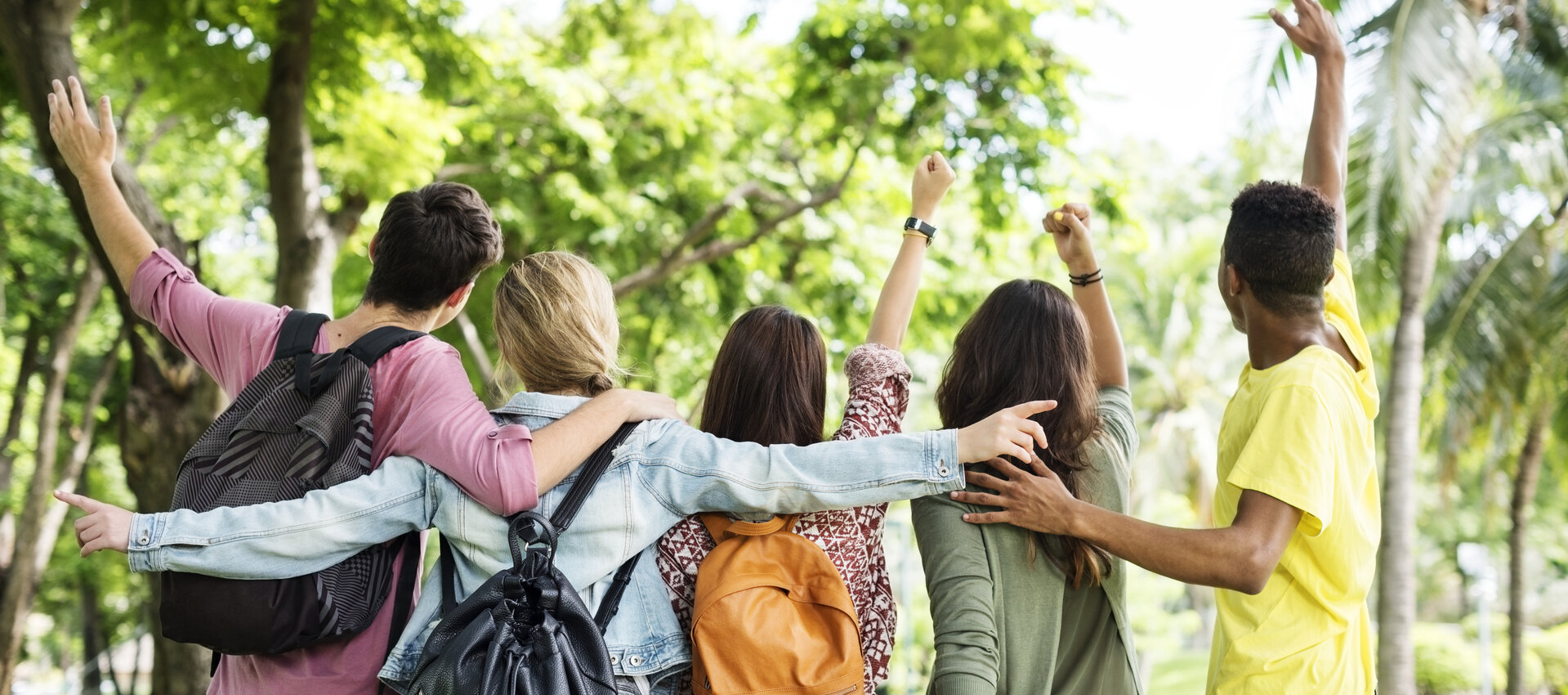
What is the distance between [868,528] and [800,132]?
822 centimetres

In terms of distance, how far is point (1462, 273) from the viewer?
1314 centimetres

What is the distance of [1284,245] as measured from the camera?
7.80ft

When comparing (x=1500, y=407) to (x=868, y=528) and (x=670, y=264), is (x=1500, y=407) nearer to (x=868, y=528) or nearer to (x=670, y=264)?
(x=670, y=264)

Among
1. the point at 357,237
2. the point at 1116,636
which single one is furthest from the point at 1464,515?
the point at 1116,636

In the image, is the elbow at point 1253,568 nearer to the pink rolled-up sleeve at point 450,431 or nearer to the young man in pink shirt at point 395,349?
the young man in pink shirt at point 395,349

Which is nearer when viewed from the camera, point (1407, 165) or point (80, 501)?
point (80, 501)

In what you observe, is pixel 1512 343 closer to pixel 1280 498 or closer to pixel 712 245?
pixel 712 245

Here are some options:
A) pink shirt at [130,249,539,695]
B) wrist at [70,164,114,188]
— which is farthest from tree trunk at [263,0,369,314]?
pink shirt at [130,249,539,695]

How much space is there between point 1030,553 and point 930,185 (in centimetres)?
109

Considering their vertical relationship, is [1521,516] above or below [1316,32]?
below

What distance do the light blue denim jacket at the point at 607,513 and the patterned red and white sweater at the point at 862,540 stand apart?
0.22 feet

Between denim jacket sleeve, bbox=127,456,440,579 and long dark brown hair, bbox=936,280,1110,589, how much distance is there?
1.24 m

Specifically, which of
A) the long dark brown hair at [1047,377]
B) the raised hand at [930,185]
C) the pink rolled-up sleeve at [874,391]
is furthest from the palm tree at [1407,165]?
the pink rolled-up sleeve at [874,391]

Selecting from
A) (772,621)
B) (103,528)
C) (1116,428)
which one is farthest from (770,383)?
(103,528)
